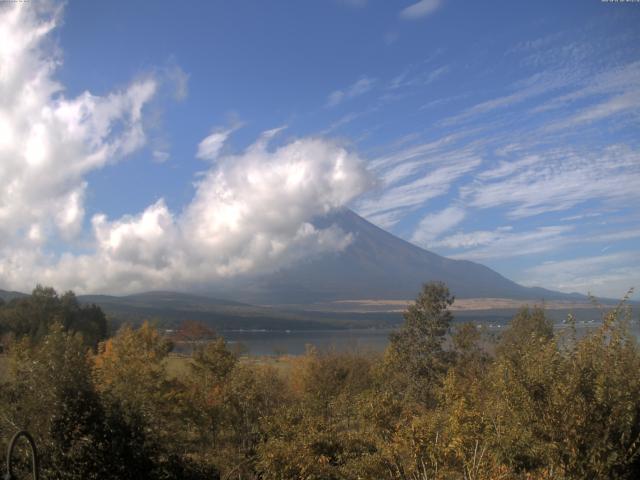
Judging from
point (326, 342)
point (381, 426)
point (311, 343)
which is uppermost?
point (381, 426)

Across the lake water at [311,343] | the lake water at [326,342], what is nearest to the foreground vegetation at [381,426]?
the lake water at [326,342]

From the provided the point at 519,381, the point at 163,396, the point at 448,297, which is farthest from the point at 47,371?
the point at 448,297

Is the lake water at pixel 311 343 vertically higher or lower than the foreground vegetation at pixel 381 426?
lower

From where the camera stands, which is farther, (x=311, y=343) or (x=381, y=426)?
(x=311, y=343)

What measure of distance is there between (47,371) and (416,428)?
22.8ft

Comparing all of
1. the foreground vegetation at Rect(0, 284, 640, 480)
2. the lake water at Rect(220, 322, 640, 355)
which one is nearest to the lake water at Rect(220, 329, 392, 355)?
the lake water at Rect(220, 322, 640, 355)

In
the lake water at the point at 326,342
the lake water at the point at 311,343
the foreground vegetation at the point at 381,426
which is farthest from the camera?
the lake water at the point at 311,343

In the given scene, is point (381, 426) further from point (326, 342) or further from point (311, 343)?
point (326, 342)

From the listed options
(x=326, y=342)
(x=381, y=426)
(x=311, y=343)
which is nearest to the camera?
(x=381, y=426)

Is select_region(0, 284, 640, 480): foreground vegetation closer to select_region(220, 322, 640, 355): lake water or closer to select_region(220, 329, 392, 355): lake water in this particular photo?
select_region(220, 322, 640, 355): lake water

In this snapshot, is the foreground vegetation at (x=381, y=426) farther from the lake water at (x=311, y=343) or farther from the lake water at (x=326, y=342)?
the lake water at (x=311, y=343)

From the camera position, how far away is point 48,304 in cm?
6350

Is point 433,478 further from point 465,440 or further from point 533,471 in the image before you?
point 533,471

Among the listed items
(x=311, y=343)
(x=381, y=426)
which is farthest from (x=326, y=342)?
(x=381, y=426)
